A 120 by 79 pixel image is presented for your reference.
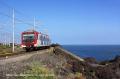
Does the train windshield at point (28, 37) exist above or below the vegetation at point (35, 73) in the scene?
above

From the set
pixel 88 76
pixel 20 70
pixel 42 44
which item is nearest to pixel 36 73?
pixel 20 70

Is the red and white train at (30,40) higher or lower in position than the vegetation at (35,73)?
higher

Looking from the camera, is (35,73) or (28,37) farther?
(28,37)

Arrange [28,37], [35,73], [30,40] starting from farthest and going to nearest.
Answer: [28,37]
[30,40]
[35,73]

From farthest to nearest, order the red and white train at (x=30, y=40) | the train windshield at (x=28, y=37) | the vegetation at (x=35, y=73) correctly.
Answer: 1. the train windshield at (x=28, y=37)
2. the red and white train at (x=30, y=40)
3. the vegetation at (x=35, y=73)

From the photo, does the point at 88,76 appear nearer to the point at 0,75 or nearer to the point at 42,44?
the point at 0,75

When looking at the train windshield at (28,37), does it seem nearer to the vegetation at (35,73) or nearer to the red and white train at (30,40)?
the red and white train at (30,40)

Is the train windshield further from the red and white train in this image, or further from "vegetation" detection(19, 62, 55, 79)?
Answer: "vegetation" detection(19, 62, 55, 79)

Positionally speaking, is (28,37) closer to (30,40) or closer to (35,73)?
(30,40)

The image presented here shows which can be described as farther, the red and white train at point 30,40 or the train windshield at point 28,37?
the train windshield at point 28,37

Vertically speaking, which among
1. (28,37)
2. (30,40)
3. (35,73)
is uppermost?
(28,37)

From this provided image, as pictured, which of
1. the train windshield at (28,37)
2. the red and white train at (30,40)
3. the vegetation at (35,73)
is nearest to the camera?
the vegetation at (35,73)

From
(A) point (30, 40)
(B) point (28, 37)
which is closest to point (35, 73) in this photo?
(A) point (30, 40)

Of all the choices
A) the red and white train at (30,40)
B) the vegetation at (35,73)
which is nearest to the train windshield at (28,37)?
the red and white train at (30,40)
